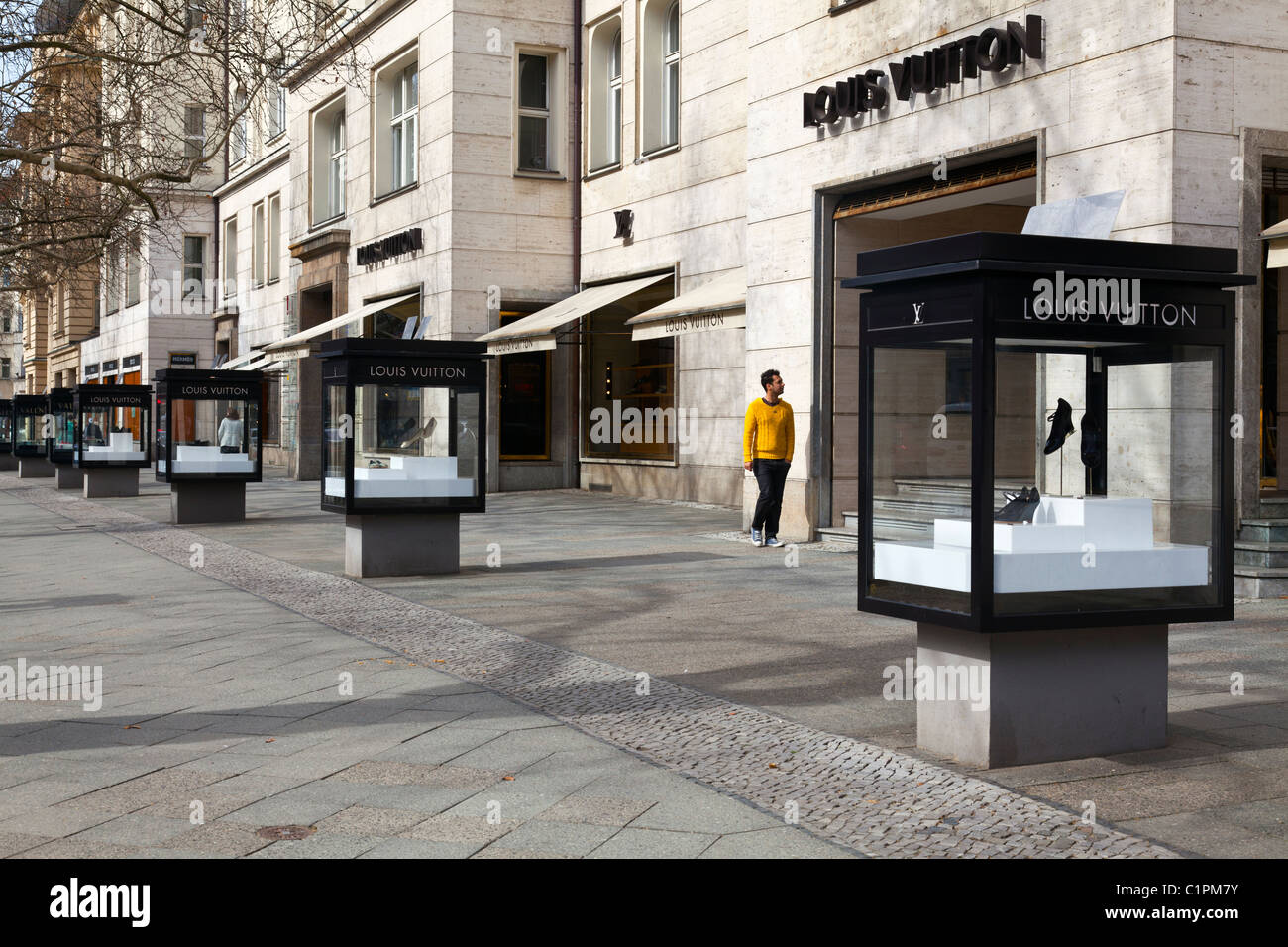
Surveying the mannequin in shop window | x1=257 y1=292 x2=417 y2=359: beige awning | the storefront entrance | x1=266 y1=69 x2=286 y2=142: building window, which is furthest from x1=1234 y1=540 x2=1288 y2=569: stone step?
x1=266 y1=69 x2=286 y2=142: building window

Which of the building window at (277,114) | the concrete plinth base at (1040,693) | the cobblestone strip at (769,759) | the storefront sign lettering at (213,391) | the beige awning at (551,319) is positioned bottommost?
the cobblestone strip at (769,759)

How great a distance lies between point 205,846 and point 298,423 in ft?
94.0

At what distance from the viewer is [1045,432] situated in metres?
5.96

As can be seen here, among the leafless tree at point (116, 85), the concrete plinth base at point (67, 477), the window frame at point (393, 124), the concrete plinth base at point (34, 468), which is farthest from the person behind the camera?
the concrete plinth base at point (34, 468)

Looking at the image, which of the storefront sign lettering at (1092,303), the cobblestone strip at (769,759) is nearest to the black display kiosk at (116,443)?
the cobblestone strip at (769,759)

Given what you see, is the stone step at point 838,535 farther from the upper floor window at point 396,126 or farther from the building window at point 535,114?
the upper floor window at point 396,126

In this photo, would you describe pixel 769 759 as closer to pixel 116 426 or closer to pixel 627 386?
pixel 627 386

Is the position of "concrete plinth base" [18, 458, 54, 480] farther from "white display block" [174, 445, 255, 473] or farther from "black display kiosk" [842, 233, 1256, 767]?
"black display kiosk" [842, 233, 1256, 767]

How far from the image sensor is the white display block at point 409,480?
1224cm

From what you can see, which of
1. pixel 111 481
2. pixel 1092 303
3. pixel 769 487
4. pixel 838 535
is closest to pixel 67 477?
pixel 111 481

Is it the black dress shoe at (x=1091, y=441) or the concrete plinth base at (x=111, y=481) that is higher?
the black dress shoe at (x=1091, y=441)

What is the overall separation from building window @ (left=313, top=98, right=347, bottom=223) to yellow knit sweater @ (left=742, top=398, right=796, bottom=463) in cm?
2026

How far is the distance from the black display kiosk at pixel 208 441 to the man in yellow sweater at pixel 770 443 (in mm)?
7691

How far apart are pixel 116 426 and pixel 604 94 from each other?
11.0m
